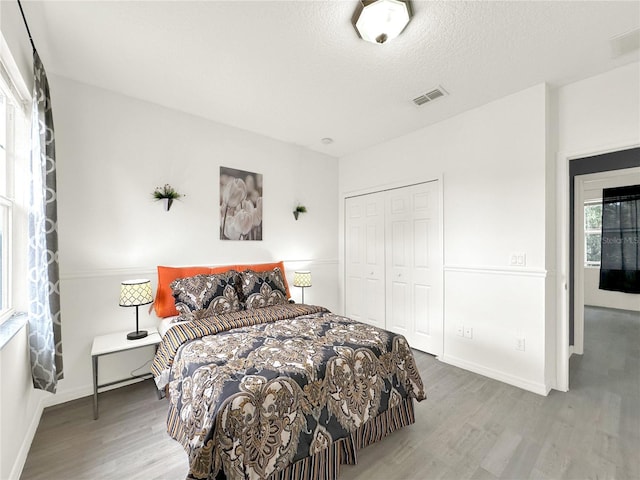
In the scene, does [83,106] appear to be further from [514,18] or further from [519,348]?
[519,348]

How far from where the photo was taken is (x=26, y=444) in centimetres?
170

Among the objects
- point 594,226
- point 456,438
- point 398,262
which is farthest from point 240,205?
point 594,226

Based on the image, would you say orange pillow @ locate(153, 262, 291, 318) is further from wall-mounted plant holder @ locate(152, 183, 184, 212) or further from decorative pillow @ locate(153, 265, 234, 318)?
wall-mounted plant holder @ locate(152, 183, 184, 212)

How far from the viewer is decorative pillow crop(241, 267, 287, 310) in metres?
2.72

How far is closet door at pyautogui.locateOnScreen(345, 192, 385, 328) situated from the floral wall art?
4.78 feet

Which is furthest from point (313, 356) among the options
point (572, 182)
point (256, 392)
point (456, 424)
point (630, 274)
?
point (630, 274)

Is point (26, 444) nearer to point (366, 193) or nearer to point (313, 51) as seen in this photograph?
point (313, 51)

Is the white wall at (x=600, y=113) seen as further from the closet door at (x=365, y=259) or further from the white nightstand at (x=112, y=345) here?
the white nightstand at (x=112, y=345)

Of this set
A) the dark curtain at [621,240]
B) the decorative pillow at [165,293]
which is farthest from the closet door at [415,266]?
the dark curtain at [621,240]

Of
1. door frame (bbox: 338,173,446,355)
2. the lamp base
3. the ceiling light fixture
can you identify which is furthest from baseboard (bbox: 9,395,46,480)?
door frame (bbox: 338,173,446,355)

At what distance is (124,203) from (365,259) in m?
2.98

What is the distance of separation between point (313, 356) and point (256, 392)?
0.43 meters

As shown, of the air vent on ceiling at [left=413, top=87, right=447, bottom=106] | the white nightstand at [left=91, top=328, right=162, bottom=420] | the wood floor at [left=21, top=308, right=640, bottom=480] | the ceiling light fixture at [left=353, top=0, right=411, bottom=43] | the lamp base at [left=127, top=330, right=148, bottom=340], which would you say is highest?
the air vent on ceiling at [left=413, top=87, right=447, bottom=106]

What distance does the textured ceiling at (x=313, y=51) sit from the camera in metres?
1.72
